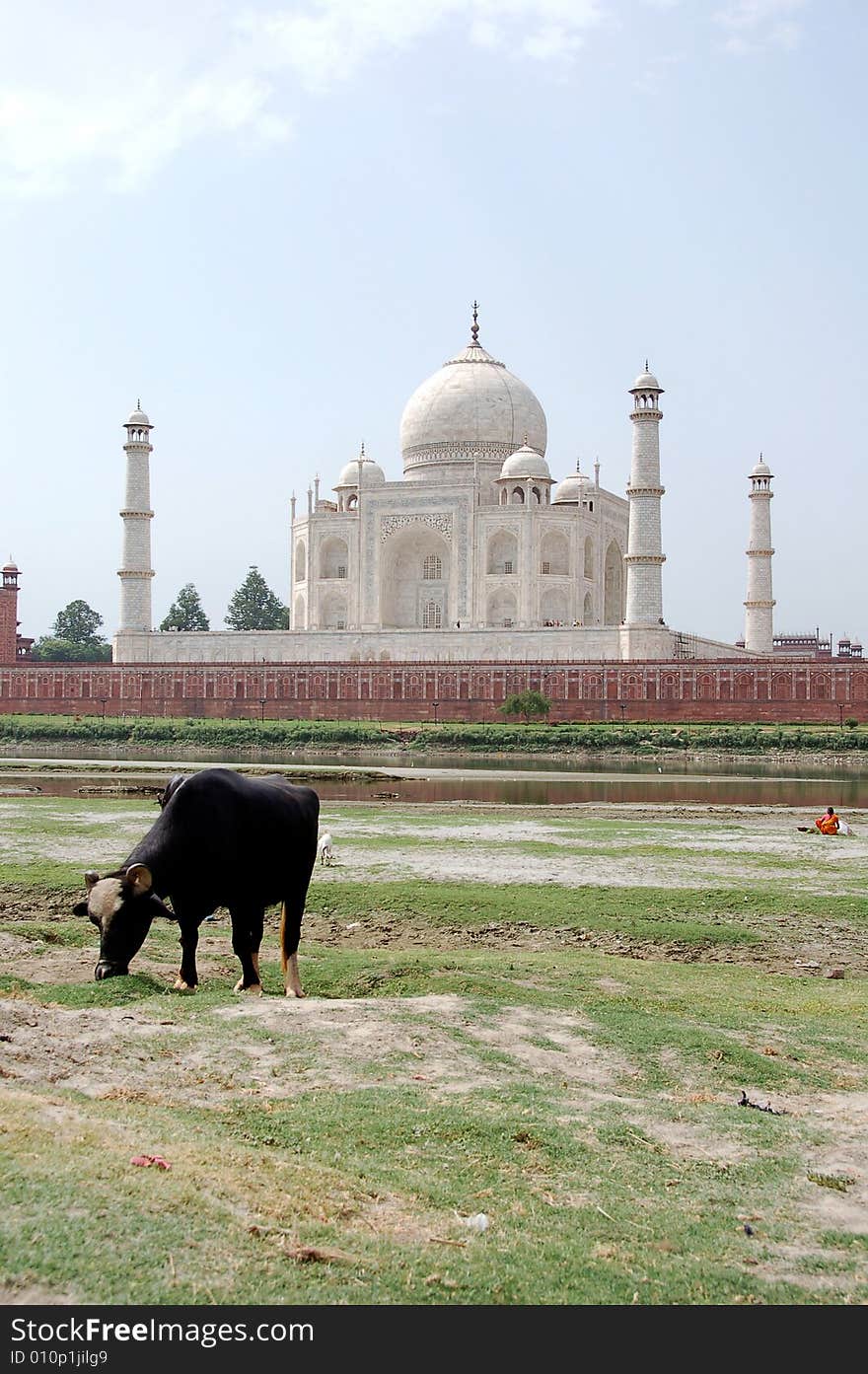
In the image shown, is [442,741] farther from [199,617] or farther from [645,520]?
[199,617]

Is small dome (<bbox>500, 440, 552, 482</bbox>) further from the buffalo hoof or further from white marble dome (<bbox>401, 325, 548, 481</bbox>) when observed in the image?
the buffalo hoof

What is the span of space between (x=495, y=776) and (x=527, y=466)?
24815 millimetres

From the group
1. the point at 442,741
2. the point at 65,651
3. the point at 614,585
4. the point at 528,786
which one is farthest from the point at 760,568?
the point at 65,651

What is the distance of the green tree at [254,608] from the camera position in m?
69.2

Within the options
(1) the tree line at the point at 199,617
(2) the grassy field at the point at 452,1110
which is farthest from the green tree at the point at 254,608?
(2) the grassy field at the point at 452,1110

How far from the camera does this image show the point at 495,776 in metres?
25.4

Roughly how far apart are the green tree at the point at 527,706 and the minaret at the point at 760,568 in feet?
37.7

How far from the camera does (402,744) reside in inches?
1373

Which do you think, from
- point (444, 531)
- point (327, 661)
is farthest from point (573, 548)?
point (327, 661)

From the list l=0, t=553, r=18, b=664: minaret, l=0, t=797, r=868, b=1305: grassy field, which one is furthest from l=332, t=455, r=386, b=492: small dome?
l=0, t=797, r=868, b=1305: grassy field

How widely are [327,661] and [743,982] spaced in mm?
37203

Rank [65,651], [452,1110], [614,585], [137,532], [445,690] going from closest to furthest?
[452,1110], [445,690], [137,532], [614,585], [65,651]

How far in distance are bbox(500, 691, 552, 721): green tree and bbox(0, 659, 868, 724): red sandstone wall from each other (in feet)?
2.90
